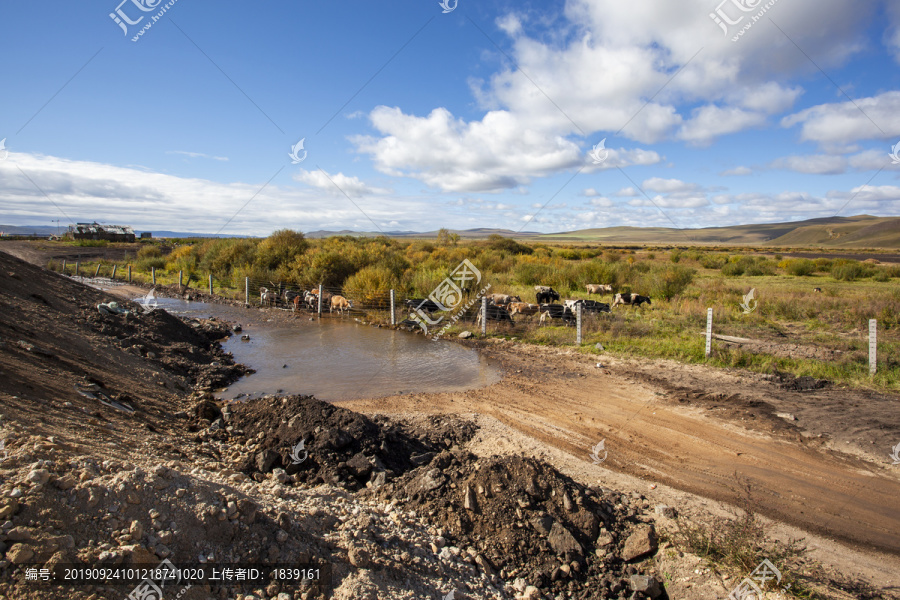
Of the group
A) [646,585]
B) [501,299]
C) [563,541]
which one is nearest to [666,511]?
[646,585]

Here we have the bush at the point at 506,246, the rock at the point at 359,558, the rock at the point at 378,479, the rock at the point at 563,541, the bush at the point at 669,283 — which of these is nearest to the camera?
the rock at the point at 359,558

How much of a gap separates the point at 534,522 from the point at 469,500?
0.65 metres

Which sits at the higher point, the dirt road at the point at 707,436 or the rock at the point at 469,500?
the rock at the point at 469,500

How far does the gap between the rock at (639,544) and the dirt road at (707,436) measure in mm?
1570

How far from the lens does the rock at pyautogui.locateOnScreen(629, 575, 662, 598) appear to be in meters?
3.56

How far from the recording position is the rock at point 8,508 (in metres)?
2.38

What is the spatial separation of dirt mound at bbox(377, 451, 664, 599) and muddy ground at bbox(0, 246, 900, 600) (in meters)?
0.02

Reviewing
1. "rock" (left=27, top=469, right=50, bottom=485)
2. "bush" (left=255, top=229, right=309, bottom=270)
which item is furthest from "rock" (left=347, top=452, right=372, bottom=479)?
"bush" (left=255, top=229, right=309, bottom=270)

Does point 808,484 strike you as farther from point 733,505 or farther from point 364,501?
point 364,501

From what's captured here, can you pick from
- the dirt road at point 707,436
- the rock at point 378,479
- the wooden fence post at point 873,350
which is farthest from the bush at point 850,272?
the rock at point 378,479

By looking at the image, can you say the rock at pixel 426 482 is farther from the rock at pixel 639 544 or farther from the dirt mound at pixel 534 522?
the rock at pixel 639 544

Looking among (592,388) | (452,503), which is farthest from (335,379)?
(452,503)

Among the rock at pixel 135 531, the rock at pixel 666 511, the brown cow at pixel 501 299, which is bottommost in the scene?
the rock at pixel 666 511

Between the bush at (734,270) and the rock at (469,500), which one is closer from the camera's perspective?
the rock at (469,500)
